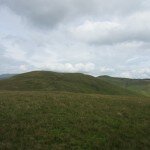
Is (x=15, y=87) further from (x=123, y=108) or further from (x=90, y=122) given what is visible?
(x=90, y=122)

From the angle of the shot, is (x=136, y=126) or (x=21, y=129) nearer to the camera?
(x=21, y=129)

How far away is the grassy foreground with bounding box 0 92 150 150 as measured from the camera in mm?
20375

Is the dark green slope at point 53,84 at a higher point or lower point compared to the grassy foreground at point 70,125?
higher

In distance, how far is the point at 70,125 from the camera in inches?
952

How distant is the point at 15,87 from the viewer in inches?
2992

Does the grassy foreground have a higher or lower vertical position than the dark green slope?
lower

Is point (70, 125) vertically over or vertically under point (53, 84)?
under

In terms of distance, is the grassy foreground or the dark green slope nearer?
the grassy foreground

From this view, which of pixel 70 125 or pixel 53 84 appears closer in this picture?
pixel 70 125

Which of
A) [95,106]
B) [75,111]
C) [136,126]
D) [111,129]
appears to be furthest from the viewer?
[95,106]

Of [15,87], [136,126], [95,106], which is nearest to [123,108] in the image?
[95,106]

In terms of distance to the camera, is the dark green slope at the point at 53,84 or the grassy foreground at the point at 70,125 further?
the dark green slope at the point at 53,84

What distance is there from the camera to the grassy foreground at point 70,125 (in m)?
20.4

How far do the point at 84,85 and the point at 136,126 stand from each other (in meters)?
69.0
